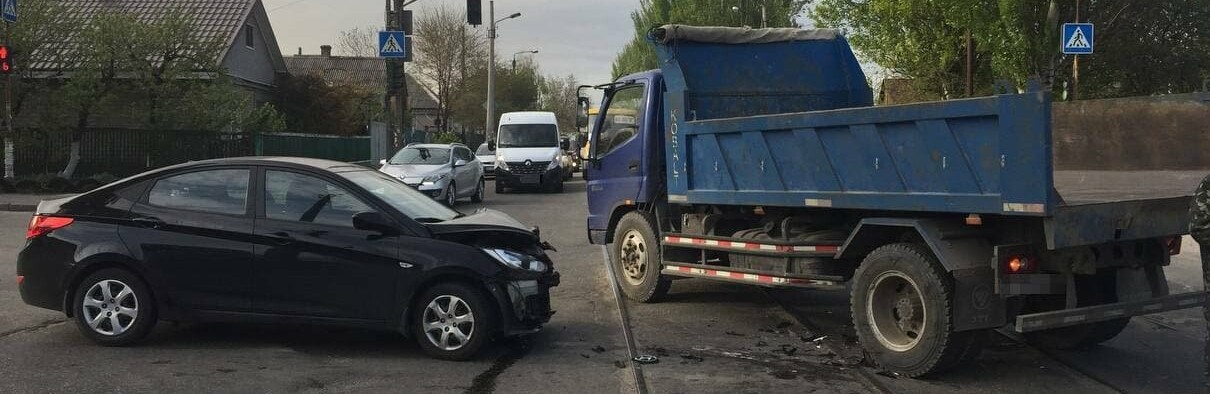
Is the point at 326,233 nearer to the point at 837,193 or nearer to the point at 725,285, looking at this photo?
the point at 837,193

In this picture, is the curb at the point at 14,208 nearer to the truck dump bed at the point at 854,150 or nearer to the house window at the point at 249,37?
the truck dump bed at the point at 854,150

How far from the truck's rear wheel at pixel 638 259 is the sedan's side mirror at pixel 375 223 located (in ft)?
10.4

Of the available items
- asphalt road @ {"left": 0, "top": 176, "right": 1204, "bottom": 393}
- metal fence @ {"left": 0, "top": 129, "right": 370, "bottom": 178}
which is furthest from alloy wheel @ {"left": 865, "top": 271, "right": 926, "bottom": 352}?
metal fence @ {"left": 0, "top": 129, "right": 370, "bottom": 178}

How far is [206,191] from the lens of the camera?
6730 mm

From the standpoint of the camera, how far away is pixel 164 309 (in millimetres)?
6594

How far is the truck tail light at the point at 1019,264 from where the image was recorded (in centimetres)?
553

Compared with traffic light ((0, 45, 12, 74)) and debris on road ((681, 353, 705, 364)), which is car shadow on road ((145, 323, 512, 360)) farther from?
traffic light ((0, 45, 12, 74))

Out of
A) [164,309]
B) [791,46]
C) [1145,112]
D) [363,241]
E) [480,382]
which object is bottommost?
[480,382]

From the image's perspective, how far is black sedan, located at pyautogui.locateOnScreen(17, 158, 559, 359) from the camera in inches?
254

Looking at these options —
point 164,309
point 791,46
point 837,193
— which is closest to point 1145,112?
point 837,193

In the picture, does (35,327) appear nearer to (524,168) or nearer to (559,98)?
(524,168)

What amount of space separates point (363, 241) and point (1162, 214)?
198 inches

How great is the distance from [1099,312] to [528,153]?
2215 centimetres

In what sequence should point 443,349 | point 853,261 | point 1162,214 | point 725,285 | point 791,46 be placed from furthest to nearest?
1. point 725,285
2. point 791,46
3. point 853,261
4. point 443,349
5. point 1162,214
